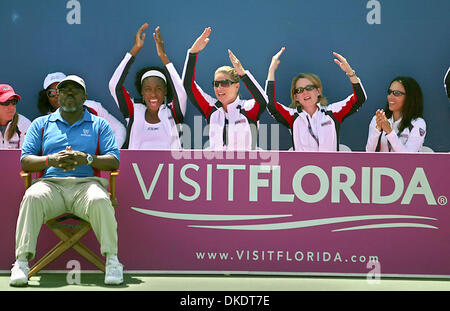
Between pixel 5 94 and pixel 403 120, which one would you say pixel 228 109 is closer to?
pixel 403 120

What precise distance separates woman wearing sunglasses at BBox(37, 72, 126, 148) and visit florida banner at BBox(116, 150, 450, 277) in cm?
201

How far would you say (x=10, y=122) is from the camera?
21.1 ft

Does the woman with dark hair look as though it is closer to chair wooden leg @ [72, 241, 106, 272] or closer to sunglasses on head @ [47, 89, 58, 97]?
sunglasses on head @ [47, 89, 58, 97]

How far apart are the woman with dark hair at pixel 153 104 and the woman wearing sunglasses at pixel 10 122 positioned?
0.98 m

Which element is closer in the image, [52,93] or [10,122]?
[10,122]

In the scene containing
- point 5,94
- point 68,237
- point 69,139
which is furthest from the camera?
point 5,94

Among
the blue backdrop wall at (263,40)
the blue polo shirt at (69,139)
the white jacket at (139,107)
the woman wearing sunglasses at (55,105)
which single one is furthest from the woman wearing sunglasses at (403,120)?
the blue polo shirt at (69,139)

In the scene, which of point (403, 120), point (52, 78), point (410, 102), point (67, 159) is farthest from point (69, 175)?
point (410, 102)

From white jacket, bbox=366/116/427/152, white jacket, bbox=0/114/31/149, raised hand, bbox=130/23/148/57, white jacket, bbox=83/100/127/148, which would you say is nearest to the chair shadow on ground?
white jacket, bbox=0/114/31/149

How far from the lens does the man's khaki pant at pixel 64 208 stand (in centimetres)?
432

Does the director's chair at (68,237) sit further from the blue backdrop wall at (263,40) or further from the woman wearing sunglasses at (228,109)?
the blue backdrop wall at (263,40)

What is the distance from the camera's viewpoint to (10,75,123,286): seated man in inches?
171

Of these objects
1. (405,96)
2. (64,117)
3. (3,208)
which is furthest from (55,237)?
(405,96)

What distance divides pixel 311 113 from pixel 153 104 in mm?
1621
